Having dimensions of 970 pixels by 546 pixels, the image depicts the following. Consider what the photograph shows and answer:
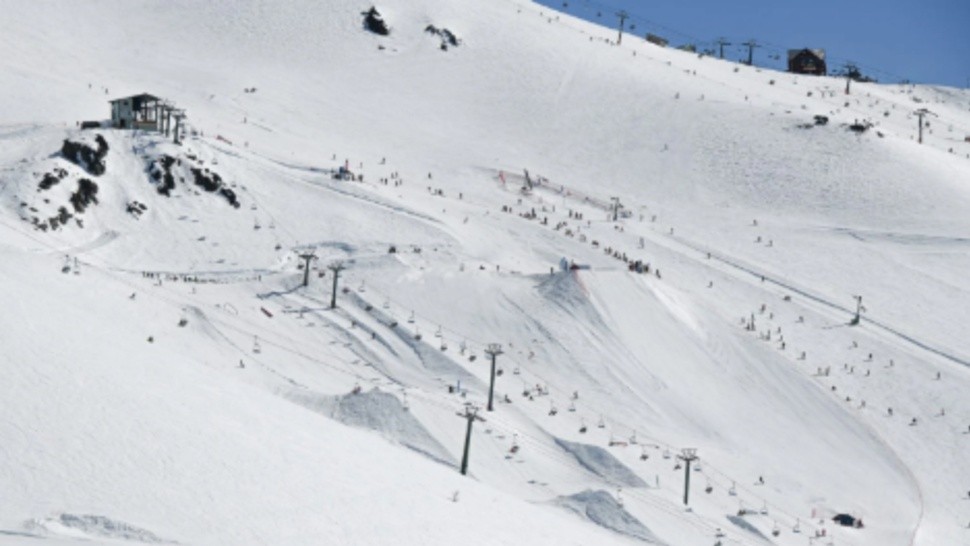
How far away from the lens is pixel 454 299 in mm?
59375

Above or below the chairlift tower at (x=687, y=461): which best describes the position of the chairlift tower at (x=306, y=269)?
above

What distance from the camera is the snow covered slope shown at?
25781 millimetres

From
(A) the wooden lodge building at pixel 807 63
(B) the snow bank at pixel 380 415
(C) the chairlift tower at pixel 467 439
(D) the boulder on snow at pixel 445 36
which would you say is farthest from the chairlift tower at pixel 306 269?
(A) the wooden lodge building at pixel 807 63

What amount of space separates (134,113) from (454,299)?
80.1 ft

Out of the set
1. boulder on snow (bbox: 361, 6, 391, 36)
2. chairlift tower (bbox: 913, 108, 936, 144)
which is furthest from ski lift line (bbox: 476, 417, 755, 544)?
boulder on snow (bbox: 361, 6, 391, 36)

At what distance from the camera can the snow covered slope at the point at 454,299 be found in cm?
2578

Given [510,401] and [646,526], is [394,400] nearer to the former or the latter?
[510,401]

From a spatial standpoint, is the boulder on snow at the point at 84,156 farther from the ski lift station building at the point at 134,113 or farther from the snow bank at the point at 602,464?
the snow bank at the point at 602,464

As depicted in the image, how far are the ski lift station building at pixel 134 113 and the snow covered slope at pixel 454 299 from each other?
96.8 inches

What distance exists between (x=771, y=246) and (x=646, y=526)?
40.2m

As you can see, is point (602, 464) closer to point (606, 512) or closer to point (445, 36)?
point (606, 512)

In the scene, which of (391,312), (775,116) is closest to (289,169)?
(391,312)

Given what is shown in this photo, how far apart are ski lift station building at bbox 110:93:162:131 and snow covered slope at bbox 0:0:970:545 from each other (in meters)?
2.46

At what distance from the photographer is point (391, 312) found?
57344 millimetres
